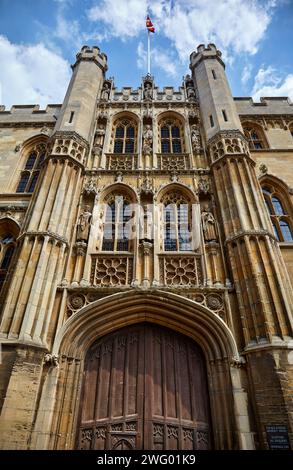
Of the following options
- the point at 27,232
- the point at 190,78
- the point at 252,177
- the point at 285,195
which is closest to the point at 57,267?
the point at 27,232

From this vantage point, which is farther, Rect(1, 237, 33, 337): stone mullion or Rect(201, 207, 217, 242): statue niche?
Rect(201, 207, 217, 242): statue niche

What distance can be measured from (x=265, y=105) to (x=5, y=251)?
14.5 m

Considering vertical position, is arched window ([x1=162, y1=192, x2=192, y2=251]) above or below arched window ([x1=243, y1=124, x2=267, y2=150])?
below

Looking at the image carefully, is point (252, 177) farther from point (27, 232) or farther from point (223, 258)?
point (27, 232)

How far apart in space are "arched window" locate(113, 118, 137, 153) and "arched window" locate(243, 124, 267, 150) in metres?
5.50

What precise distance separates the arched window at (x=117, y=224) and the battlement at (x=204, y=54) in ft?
34.7

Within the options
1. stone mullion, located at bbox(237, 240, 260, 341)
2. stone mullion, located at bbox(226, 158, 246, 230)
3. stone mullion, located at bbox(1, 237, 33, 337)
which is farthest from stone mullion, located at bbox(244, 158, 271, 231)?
stone mullion, located at bbox(1, 237, 33, 337)

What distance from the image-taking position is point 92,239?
9.99 metres

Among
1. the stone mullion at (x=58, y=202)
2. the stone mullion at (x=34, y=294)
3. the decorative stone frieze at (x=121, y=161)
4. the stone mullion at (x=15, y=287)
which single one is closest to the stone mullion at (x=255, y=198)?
the decorative stone frieze at (x=121, y=161)

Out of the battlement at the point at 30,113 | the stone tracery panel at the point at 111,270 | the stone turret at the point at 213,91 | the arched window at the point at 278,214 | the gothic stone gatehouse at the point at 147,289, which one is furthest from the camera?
the battlement at the point at 30,113

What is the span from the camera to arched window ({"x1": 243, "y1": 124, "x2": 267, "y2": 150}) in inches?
561

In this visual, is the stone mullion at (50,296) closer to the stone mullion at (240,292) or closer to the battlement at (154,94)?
the stone mullion at (240,292)

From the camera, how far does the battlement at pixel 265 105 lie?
619 inches

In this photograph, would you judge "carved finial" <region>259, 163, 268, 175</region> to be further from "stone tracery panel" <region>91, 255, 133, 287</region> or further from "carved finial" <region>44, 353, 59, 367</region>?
"carved finial" <region>44, 353, 59, 367</region>
